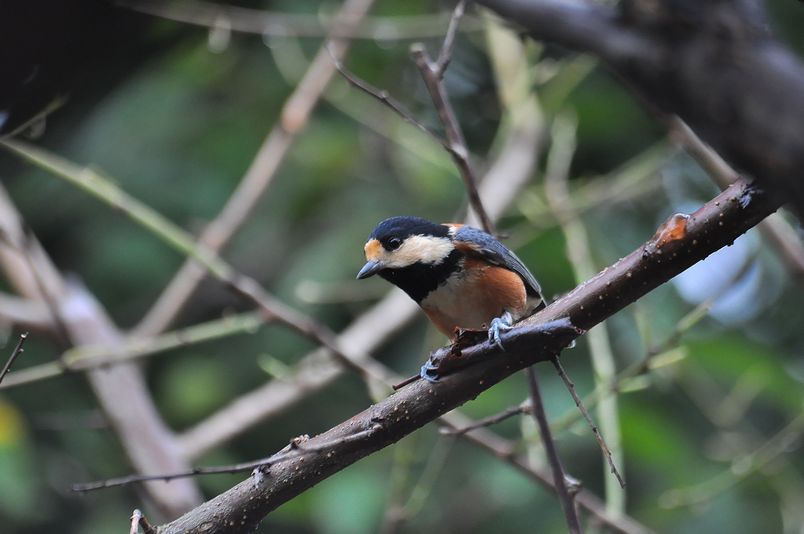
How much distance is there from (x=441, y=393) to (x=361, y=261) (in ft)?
11.2

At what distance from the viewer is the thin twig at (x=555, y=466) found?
7.40 feet

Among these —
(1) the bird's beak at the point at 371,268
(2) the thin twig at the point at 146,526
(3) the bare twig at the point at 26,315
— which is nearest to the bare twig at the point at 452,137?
(1) the bird's beak at the point at 371,268

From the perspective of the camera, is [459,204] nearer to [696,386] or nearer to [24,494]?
[696,386]

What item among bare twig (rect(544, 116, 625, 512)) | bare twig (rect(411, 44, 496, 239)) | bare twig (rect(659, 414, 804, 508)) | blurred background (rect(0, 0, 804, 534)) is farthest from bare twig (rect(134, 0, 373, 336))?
bare twig (rect(659, 414, 804, 508))

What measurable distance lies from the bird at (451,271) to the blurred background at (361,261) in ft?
2.55

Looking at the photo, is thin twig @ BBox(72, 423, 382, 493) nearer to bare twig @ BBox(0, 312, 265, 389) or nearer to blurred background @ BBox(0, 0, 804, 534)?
bare twig @ BBox(0, 312, 265, 389)

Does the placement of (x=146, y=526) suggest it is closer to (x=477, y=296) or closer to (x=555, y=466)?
(x=555, y=466)

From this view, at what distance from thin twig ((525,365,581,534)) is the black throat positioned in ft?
2.41

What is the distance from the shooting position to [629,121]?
19.5ft

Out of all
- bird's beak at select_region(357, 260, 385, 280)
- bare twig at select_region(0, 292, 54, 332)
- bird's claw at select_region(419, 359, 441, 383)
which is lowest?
bird's claw at select_region(419, 359, 441, 383)

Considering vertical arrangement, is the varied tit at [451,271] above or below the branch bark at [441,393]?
above

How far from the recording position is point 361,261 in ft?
17.4

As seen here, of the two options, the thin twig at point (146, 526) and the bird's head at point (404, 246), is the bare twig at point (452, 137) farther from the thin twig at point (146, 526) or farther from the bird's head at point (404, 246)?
the thin twig at point (146, 526)

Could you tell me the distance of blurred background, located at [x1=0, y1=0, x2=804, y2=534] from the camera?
4.51m
